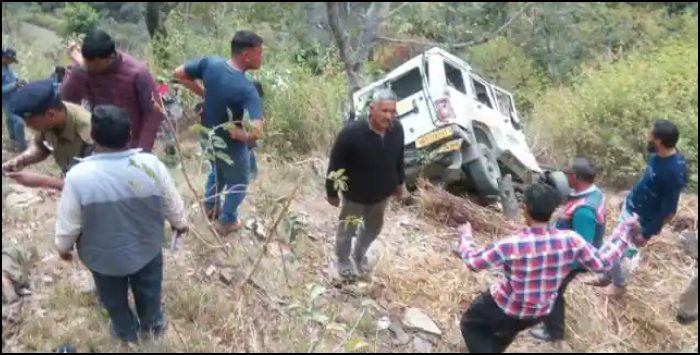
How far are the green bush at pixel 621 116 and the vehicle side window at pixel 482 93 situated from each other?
172 cm

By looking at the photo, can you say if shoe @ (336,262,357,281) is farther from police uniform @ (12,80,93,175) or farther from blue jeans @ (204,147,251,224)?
police uniform @ (12,80,93,175)

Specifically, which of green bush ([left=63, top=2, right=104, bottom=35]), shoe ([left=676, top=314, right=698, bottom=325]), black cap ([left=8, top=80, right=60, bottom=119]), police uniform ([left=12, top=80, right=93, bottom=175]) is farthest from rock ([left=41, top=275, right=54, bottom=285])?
green bush ([left=63, top=2, right=104, bottom=35])

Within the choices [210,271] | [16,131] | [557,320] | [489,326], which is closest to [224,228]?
[210,271]

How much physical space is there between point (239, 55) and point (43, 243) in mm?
1704

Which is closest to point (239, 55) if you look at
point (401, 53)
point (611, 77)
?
point (611, 77)

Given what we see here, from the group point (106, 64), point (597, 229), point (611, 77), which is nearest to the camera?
point (106, 64)

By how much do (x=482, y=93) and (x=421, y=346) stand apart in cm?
440

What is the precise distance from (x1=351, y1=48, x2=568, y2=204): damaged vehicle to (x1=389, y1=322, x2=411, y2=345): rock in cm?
248

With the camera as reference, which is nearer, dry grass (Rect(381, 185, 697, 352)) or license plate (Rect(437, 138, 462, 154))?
dry grass (Rect(381, 185, 697, 352))

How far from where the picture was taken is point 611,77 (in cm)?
1092

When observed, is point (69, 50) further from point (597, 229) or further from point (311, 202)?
point (597, 229)

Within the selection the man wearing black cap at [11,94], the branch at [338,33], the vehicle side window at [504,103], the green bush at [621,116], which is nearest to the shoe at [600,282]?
the vehicle side window at [504,103]

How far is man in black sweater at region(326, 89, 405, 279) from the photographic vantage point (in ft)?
14.7

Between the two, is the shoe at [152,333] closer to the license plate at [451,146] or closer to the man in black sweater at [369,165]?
the man in black sweater at [369,165]
